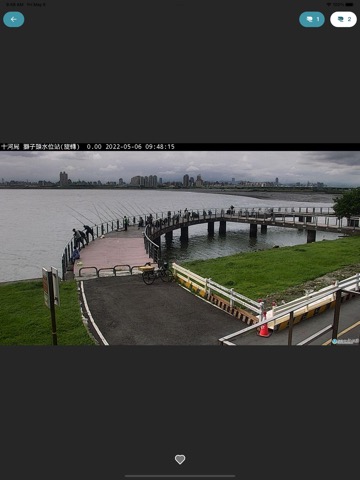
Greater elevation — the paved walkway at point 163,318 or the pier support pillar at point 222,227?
the pier support pillar at point 222,227

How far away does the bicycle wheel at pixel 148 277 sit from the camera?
1101 cm

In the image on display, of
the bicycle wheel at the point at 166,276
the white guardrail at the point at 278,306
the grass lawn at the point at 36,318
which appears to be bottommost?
the grass lawn at the point at 36,318

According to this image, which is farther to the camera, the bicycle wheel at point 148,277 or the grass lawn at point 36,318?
the bicycle wheel at point 148,277

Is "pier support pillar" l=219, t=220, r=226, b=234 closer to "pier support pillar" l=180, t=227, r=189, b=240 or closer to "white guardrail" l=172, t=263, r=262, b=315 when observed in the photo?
"pier support pillar" l=180, t=227, r=189, b=240

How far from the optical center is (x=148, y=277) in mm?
11031

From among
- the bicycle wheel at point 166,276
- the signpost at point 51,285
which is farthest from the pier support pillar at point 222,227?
the signpost at point 51,285

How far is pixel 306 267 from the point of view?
13.0m

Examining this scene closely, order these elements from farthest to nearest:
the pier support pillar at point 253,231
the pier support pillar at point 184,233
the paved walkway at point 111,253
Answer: the pier support pillar at point 184,233 < the pier support pillar at point 253,231 < the paved walkway at point 111,253

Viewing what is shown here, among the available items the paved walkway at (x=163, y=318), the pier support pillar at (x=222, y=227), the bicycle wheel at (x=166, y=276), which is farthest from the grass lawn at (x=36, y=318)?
the pier support pillar at (x=222, y=227)

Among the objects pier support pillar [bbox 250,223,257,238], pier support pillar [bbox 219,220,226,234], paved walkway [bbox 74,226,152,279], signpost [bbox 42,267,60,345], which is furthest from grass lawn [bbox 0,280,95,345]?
pier support pillar [bbox 219,220,226,234]

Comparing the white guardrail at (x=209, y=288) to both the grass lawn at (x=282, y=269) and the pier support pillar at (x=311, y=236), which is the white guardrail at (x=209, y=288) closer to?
the grass lawn at (x=282, y=269)

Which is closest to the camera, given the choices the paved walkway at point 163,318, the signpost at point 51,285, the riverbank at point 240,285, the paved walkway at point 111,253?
the signpost at point 51,285
